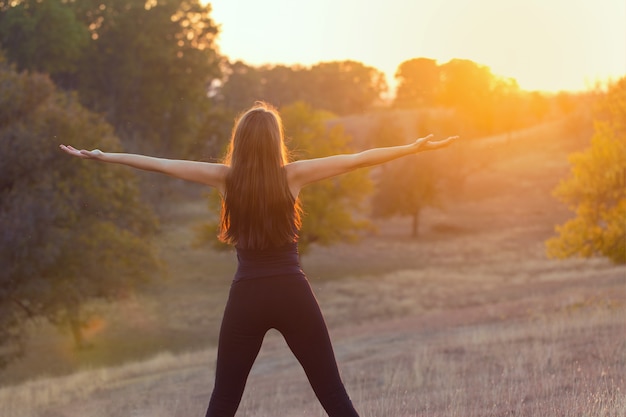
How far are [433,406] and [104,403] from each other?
574 cm

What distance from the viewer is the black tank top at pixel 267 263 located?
165 inches

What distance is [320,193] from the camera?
3619 centimetres

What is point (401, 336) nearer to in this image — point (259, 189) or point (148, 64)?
point (259, 189)

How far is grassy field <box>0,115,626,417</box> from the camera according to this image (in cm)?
838

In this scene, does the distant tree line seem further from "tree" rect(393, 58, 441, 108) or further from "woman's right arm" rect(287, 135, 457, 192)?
"woman's right arm" rect(287, 135, 457, 192)

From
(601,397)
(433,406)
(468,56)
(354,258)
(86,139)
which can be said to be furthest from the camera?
(354,258)

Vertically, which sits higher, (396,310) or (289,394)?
(289,394)

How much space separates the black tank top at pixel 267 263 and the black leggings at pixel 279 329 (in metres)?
0.03

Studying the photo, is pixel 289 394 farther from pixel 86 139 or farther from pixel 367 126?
pixel 367 126

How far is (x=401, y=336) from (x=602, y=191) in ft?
26.3

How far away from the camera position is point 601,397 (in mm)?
6219

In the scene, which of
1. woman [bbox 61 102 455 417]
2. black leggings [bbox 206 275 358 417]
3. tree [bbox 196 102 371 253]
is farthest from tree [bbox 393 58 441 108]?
tree [bbox 196 102 371 253]

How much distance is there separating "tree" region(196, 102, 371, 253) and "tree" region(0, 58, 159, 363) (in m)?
8.66

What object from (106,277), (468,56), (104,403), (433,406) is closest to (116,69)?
(106,277)
